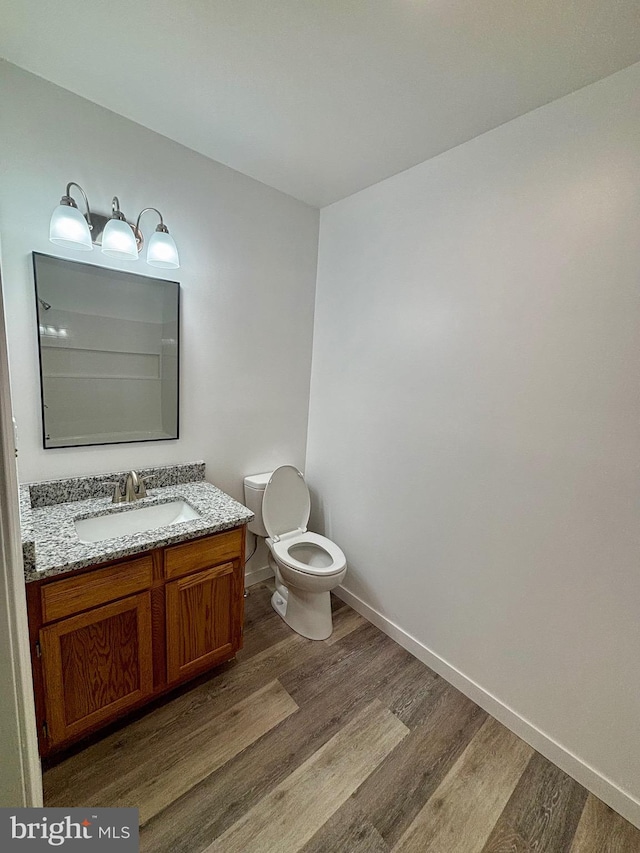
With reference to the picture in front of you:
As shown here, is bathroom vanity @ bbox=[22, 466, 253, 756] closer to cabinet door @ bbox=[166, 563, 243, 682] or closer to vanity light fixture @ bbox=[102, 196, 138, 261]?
cabinet door @ bbox=[166, 563, 243, 682]

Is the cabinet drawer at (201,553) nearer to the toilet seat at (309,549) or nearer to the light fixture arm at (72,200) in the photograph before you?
the toilet seat at (309,549)

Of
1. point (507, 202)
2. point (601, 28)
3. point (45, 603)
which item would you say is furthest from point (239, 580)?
point (601, 28)

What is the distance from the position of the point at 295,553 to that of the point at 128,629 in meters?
1.02

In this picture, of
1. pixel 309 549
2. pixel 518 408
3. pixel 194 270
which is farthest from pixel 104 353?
pixel 518 408

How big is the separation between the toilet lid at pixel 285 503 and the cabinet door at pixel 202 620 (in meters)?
0.55

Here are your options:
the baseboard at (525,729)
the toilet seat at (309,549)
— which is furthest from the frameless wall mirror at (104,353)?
the baseboard at (525,729)

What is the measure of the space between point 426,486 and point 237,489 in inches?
45.6

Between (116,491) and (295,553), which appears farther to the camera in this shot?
(295,553)

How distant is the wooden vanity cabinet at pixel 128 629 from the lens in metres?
1.22

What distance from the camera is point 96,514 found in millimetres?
1566

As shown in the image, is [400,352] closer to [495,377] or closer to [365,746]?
[495,377]

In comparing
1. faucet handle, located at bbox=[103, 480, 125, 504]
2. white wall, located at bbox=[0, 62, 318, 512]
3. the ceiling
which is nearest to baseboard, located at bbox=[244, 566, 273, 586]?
white wall, located at bbox=[0, 62, 318, 512]

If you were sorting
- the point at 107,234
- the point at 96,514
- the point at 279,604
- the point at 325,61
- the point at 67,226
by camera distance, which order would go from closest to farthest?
1. the point at 325,61
2. the point at 67,226
3. the point at 107,234
4. the point at 96,514
5. the point at 279,604

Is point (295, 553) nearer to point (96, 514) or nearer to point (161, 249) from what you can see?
point (96, 514)
